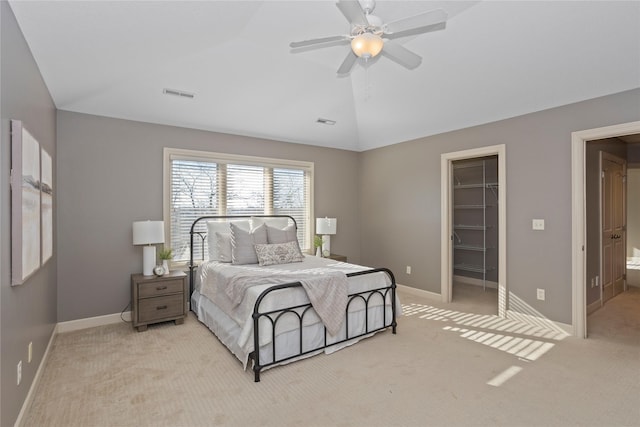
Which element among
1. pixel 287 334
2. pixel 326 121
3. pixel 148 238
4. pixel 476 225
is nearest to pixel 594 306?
pixel 476 225

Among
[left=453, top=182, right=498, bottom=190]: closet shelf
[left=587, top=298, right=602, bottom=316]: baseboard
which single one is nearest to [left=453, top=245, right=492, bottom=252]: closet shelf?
[left=453, top=182, right=498, bottom=190]: closet shelf

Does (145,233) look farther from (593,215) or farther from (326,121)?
(593,215)

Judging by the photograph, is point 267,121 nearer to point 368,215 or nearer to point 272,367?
point 368,215

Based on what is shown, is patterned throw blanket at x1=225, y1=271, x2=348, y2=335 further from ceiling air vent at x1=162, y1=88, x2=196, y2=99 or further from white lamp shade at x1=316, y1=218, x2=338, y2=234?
ceiling air vent at x1=162, y1=88, x2=196, y2=99

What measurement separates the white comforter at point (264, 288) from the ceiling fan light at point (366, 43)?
6.49 ft

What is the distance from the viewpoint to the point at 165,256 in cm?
400

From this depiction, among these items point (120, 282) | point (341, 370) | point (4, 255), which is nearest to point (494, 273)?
point (341, 370)

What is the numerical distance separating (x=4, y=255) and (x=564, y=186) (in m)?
4.80

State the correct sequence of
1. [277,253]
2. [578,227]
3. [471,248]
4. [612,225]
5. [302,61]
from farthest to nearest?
[471,248]
[612,225]
[277,253]
[302,61]
[578,227]

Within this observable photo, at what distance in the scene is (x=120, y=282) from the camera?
4.00 meters

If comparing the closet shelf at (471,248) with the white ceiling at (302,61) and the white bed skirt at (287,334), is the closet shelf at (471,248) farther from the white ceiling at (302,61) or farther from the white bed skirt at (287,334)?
the white bed skirt at (287,334)

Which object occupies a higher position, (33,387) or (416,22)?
(416,22)

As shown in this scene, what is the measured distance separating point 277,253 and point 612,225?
16.7 feet

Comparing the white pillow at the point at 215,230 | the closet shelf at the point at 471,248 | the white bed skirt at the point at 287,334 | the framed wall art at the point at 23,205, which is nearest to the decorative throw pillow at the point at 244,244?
the white pillow at the point at 215,230
